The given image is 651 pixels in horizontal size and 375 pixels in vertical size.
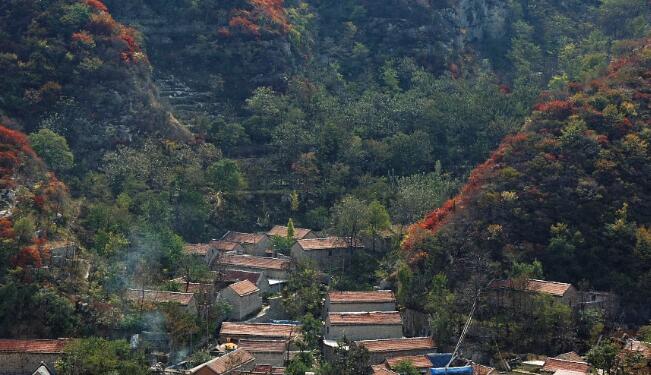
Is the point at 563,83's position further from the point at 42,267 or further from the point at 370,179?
the point at 42,267

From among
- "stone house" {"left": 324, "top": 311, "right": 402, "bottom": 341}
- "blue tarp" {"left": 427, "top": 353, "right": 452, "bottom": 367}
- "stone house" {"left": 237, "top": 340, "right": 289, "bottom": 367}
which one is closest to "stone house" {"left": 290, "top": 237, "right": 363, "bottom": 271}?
"stone house" {"left": 324, "top": 311, "right": 402, "bottom": 341}

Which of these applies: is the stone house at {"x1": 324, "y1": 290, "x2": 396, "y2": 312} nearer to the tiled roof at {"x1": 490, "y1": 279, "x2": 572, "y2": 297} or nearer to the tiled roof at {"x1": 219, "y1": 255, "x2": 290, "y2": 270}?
the tiled roof at {"x1": 219, "y1": 255, "x2": 290, "y2": 270}

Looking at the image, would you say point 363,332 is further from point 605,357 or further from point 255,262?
point 605,357

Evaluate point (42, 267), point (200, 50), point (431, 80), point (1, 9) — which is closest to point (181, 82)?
point (200, 50)

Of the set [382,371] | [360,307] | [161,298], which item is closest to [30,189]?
[161,298]

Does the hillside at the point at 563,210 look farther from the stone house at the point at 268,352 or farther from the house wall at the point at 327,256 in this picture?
the stone house at the point at 268,352

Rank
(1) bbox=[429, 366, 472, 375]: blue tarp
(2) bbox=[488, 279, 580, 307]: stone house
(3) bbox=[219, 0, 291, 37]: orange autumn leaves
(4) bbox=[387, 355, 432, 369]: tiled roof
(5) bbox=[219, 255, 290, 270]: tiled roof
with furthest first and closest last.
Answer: (3) bbox=[219, 0, 291, 37]: orange autumn leaves
(5) bbox=[219, 255, 290, 270]: tiled roof
(2) bbox=[488, 279, 580, 307]: stone house
(4) bbox=[387, 355, 432, 369]: tiled roof
(1) bbox=[429, 366, 472, 375]: blue tarp
